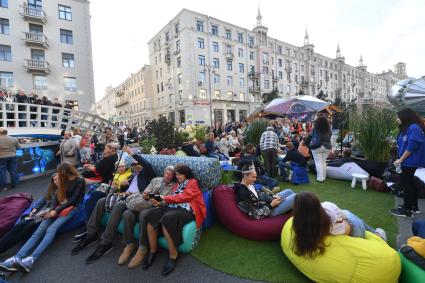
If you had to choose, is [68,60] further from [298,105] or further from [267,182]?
[267,182]

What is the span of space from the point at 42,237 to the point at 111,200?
44.3 inches

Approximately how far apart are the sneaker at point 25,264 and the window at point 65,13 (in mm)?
27220

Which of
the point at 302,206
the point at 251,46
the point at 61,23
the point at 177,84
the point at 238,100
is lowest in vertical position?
the point at 302,206

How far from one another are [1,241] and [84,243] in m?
1.19

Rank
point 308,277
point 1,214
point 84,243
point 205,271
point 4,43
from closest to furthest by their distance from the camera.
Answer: point 308,277 < point 205,271 < point 84,243 < point 1,214 < point 4,43

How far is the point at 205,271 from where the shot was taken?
3.04 meters

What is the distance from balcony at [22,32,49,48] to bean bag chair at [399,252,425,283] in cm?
2822

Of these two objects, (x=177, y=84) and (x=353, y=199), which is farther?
(x=177, y=84)

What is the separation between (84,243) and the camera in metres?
3.79

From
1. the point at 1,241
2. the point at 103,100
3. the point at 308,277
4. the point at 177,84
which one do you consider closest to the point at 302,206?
the point at 308,277

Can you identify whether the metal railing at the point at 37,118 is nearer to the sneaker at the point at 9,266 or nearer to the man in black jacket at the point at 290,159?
the sneaker at the point at 9,266

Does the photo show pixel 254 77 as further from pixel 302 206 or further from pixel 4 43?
pixel 302 206

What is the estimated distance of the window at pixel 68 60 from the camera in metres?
23.0

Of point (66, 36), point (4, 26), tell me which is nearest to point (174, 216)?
point (66, 36)
